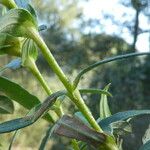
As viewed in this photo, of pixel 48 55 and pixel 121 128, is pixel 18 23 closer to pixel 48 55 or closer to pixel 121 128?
pixel 48 55

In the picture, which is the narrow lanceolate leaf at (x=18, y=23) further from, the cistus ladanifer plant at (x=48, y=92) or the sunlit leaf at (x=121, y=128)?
the sunlit leaf at (x=121, y=128)

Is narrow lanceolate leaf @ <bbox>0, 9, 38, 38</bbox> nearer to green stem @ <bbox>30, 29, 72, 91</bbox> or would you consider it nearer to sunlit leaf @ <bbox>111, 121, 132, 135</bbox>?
green stem @ <bbox>30, 29, 72, 91</bbox>

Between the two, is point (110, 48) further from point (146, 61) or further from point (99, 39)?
point (146, 61)

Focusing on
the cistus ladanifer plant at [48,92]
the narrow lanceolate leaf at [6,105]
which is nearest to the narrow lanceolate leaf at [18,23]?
→ the cistus ladanifer plant at [48,92]

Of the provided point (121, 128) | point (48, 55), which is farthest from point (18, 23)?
point (121, 128)

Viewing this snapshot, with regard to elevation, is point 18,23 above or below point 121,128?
above

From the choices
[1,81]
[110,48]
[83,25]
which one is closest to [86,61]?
[110,48]

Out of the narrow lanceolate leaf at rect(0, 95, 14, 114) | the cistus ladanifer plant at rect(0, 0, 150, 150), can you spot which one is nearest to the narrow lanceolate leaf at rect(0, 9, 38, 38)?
the cistus ladanifer plant at rect(0, 0, 150, 150)
